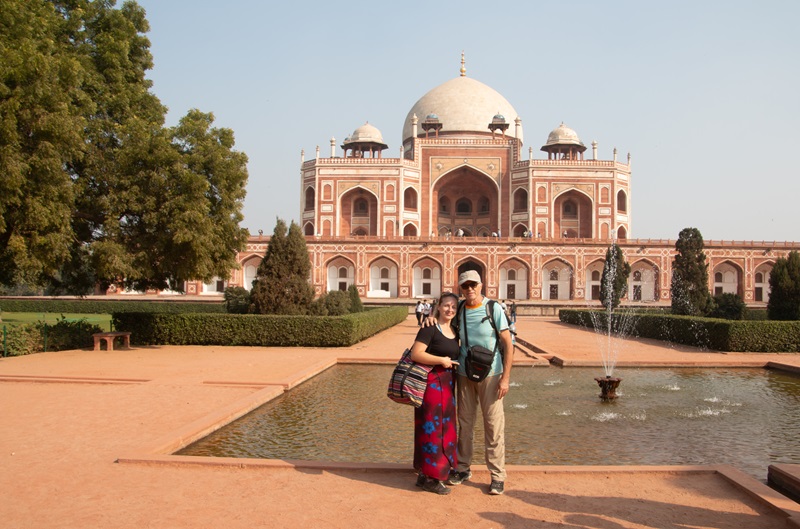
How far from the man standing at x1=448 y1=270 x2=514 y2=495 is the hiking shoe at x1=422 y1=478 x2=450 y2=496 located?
0.13 m

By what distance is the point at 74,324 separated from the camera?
1126 cm

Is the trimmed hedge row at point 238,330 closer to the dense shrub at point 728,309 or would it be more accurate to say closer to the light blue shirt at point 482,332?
the light blue shirt at point 482,332

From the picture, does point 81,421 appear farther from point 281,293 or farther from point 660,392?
point 281,293

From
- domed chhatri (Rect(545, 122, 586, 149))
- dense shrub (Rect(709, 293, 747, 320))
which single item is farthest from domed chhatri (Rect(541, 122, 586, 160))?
dense shrub (Rect(709, 293, 747, 320))

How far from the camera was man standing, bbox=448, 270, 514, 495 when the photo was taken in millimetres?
3578

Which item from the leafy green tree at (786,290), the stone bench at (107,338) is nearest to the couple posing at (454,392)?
the stone bench at (107,338)

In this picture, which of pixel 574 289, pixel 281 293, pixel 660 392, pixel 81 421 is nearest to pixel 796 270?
pixel 660 392

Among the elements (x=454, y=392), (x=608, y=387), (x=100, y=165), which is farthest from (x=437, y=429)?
(x=100, y=165)

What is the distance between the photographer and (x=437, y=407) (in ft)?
11.8

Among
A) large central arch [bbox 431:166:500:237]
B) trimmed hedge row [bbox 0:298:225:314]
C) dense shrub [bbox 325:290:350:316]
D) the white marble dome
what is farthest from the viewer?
the white marble dome

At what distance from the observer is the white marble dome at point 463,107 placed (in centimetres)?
4034

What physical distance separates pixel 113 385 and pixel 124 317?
4.87 metres

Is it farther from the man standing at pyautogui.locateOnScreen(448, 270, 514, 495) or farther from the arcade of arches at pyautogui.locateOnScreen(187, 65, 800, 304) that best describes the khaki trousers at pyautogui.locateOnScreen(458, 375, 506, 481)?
the arcade of arches at pyautogui.locateOnScreen(187, 65, 800, 304)

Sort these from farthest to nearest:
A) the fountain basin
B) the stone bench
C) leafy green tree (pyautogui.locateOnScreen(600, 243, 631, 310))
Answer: leafy green tree (pyautogui.locateOnScreen(600, 243, 631, 310)) → the stone bench → the fountain basin
